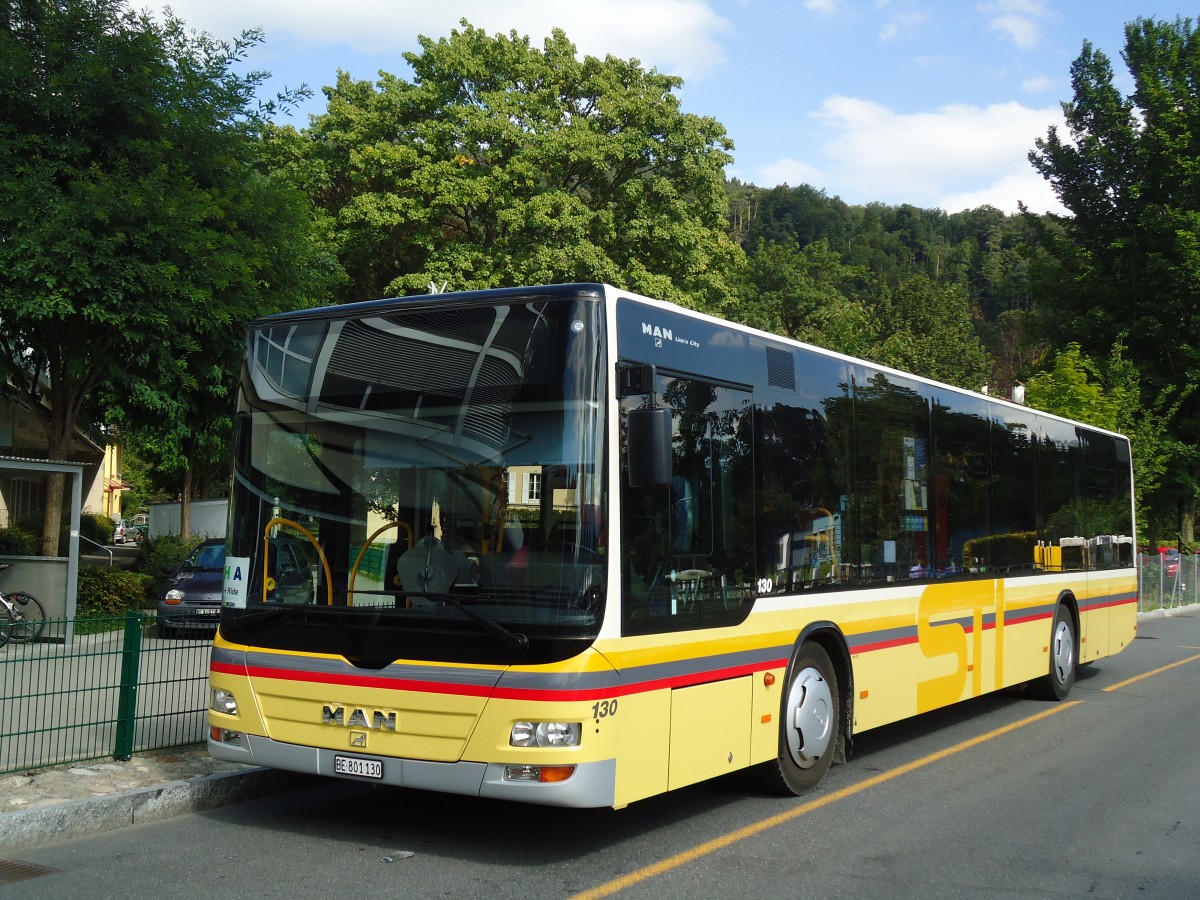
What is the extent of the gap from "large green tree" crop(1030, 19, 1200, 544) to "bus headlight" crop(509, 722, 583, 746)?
35.6m

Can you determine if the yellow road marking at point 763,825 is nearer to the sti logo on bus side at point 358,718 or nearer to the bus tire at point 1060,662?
the sti logo on bus side at point 358,718

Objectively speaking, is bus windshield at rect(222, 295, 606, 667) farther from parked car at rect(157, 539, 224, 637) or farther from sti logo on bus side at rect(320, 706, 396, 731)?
parked car at rect(157, 539, 224, 637)

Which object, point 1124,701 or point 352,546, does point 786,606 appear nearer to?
point 352,546

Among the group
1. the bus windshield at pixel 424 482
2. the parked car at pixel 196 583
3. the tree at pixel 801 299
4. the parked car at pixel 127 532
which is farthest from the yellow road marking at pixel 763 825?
the parked car at pixel 127 532

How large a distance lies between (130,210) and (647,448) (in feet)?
39.6

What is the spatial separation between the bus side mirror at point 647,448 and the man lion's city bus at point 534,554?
12 mm

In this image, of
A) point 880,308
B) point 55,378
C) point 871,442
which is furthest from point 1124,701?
point 880,308

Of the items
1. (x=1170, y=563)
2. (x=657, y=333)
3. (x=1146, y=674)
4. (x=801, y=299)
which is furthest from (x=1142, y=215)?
(x=657, y=333)

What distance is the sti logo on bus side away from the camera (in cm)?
652

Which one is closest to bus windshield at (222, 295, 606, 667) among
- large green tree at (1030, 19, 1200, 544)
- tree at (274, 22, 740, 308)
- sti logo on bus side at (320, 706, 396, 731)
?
sti logo on bus side at (320, 706, 396, 731)

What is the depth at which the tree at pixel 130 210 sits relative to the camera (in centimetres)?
1564

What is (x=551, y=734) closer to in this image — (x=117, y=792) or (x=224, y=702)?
(x=224, y=702)

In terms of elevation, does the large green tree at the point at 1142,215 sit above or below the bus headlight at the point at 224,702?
above

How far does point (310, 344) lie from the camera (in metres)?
7.21
